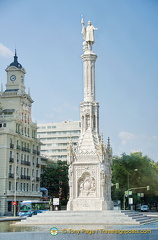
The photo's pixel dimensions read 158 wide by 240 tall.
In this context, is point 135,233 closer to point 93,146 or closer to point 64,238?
point 64,238

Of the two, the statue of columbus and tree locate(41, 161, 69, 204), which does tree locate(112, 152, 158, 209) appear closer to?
tree locate(41, 161, 69, 204)

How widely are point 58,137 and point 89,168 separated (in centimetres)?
9518

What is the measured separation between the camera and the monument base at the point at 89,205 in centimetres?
3912

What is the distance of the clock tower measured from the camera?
276 ft

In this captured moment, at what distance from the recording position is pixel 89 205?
130 feet

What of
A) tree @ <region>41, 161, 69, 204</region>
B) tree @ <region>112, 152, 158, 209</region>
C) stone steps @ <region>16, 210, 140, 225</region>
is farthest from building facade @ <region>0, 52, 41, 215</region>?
stone steps @ <region>16, 210, 140, 225</region>

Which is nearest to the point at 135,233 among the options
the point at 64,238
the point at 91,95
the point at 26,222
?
the point at 64,238

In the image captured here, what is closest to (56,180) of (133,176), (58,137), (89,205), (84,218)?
(133,176)

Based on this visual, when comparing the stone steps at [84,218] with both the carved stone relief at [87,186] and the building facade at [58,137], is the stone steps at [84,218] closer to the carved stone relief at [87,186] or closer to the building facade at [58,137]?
the carved stone relief at [87,186]

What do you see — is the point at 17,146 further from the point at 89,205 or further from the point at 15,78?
the point at 89,205

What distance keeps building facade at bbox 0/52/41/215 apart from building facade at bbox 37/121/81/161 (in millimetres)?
44046

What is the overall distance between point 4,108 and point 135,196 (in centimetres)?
3119

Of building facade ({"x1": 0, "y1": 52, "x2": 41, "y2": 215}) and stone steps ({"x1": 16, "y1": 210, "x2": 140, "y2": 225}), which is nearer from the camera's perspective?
stone steps ({"x1": 16, "y1": 210, "x2": 140, "y2": 225})

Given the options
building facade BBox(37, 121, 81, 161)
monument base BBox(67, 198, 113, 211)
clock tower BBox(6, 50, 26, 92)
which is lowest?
monument base BBox(67, 198, 113, 211)
